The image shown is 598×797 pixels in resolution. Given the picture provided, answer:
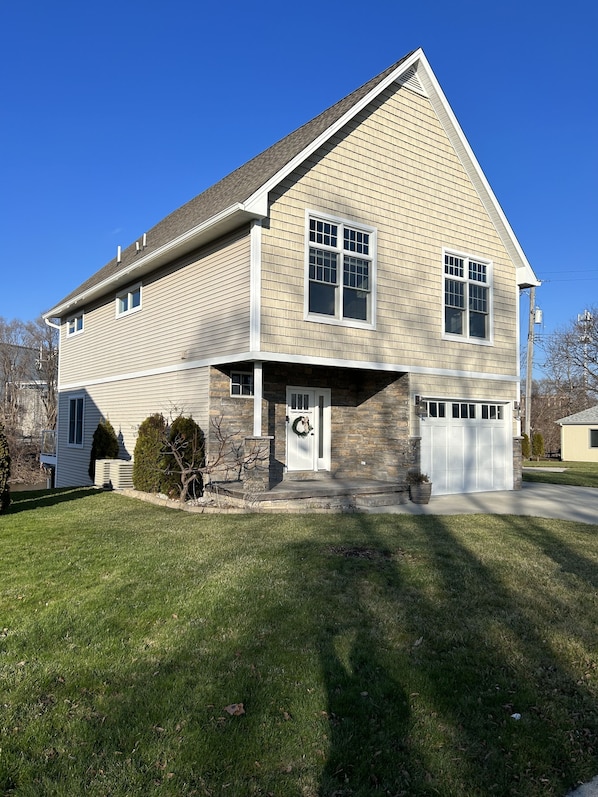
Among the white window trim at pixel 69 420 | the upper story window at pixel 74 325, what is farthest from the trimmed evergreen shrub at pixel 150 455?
the upper story window at pixel 74 325

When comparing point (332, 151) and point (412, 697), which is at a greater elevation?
point (332, 151)

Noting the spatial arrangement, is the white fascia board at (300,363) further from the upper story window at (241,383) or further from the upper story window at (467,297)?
the upper story window at (467,297)

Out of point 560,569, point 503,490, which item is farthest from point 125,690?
point 503,490

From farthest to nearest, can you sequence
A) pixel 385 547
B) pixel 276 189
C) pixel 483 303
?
pixel 483 303 < pixel 276 189 < pixel 385 547

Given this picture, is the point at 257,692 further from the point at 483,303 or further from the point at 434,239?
the point at 483,303

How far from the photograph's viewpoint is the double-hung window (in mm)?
17953

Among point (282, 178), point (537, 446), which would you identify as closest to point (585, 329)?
point (537, 446)

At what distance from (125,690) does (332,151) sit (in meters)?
10.5

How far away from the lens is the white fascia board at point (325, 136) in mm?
10031

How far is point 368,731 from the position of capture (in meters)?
3.14

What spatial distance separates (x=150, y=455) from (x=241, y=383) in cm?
243

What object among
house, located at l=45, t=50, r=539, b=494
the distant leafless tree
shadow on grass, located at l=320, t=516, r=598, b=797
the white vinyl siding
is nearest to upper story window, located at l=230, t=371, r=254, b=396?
house, located at l=45, t=50, r=539, b=494

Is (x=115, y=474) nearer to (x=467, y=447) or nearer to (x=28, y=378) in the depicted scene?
(x=467, y=447)

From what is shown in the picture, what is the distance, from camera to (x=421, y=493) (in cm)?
1174
